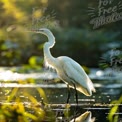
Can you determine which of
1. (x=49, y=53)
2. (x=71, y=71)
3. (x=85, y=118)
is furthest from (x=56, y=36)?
(x=85, y=118)

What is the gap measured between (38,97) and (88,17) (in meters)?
18.1

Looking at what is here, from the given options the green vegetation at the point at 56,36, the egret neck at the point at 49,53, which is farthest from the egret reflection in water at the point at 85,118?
the green vegetation at the point at 56,36

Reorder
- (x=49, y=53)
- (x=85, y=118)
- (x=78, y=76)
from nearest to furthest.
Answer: (x=85, y=118), (x=78, y=76), (x=49, y=53)

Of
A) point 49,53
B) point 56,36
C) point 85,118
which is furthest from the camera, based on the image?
point 56,36

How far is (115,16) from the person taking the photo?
49.5 feet

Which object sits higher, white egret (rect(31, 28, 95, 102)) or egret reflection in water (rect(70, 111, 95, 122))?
white egret (rect(31, 28, 95, 102))

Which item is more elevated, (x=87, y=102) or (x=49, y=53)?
(x=49, y=53)

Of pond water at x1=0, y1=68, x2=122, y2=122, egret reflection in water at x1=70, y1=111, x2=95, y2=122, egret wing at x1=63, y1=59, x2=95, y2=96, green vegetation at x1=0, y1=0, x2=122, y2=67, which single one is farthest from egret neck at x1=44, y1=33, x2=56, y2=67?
green vegetation at x1=0, y1=0, x2=122, y2=67

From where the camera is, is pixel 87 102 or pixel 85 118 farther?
pixel 87 102

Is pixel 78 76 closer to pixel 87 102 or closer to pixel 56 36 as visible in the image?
pixel 87 102

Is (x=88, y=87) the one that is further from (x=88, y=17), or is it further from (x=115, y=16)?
(x=88, y=17)

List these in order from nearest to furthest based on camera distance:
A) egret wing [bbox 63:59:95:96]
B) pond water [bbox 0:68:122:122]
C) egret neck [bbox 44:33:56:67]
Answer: pond water [bbox 0:68:122:122]
egret wing [bbox 63:59:95:96]
egret neck [bbox 44:33:56:67]

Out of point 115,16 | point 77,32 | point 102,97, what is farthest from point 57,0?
point 102,97

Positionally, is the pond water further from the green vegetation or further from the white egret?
the green vegetation
